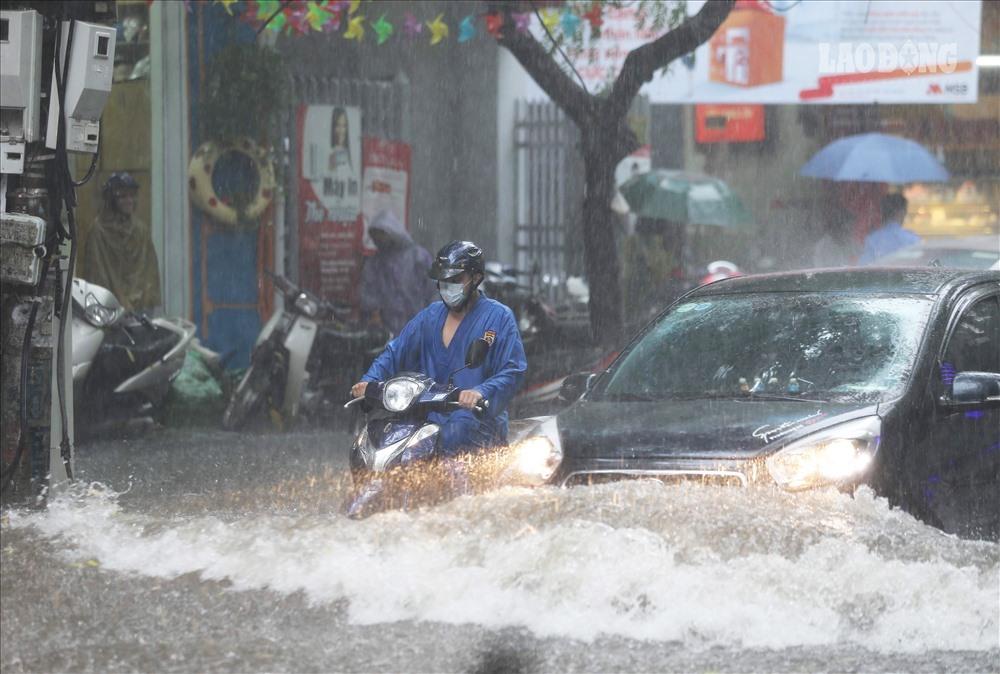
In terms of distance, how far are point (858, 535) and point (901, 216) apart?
33.7ft

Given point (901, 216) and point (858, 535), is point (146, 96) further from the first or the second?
point (858, 535)

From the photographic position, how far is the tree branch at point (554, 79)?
41.8 feet

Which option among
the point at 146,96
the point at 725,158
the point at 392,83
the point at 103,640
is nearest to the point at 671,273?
the point at 392,83

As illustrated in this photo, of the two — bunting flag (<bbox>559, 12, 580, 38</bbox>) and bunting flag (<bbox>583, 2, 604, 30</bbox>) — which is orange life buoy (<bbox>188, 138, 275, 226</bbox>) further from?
bunting flag (<bbox>583, 2, 604, 30</bbox>)

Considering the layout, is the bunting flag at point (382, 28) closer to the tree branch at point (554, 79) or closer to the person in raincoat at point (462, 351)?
the tree branch at point (554, 79)

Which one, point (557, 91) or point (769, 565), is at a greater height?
point (557, 91)

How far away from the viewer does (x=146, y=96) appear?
513 inches

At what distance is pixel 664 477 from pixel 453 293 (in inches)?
53.2

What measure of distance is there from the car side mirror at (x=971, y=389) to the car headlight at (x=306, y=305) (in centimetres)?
606

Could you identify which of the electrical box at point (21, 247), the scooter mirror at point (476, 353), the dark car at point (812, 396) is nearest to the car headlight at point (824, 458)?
the dark car at point (812, 396)

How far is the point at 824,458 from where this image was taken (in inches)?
230

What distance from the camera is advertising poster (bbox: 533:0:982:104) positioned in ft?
52.5

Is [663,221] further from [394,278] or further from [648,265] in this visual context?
[394,278]

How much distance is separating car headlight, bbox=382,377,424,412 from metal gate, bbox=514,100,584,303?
12629mm
